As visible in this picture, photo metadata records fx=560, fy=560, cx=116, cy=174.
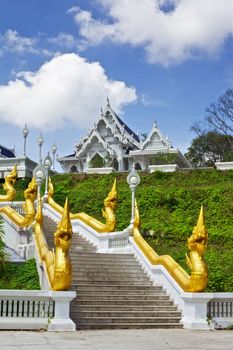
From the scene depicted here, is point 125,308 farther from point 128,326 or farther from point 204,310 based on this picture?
point 204,310

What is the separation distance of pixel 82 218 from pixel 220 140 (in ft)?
118

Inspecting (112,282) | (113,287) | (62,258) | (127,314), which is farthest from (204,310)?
(62,258)

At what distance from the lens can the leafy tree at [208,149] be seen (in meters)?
55.0

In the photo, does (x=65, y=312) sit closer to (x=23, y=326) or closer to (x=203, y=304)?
(x=23, y=326)

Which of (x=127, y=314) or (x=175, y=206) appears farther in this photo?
(x=175, y=206)

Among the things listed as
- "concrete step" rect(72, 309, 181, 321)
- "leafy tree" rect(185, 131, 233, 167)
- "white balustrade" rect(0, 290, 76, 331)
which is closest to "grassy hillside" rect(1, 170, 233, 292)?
"concrete step" rect(72, 309, 181, 321)

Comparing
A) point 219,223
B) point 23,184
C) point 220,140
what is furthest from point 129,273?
point 220,140

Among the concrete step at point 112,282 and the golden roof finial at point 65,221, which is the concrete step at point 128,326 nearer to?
the concrete step at point 112,282

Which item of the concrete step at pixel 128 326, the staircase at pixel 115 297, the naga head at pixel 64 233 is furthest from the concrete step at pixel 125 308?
the naga head at pixel 64 233

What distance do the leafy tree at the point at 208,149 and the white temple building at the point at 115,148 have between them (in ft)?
21.6

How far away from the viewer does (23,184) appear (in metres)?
35.9

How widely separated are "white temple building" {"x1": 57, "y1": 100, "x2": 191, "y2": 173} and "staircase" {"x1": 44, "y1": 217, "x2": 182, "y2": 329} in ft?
100

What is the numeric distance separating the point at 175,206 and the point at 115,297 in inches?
507

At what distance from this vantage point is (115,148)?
51062 millimetres
